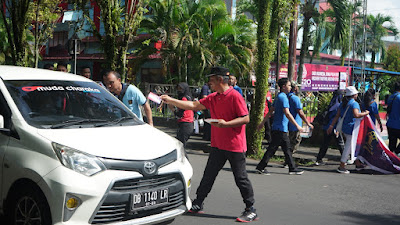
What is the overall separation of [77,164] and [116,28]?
8.65 m

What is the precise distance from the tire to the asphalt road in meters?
1.85

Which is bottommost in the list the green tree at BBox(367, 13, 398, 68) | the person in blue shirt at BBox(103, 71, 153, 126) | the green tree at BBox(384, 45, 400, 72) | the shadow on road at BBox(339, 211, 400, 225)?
the shadow on road at BBox(339, 211, 400, 225)

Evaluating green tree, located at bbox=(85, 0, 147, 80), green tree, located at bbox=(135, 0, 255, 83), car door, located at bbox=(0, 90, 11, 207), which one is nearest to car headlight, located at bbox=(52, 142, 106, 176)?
car door, located at bbox=(0, 90, 11, 207)

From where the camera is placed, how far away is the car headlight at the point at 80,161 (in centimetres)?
423

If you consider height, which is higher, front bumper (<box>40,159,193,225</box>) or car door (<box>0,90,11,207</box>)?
car door (<box>0,90,11,207</box>)

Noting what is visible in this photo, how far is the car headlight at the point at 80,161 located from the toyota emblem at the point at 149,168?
38 cm

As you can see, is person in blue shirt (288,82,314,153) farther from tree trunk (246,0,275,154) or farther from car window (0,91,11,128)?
car window (0,91,11,128)

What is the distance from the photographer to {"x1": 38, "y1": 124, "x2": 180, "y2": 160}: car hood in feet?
14.3

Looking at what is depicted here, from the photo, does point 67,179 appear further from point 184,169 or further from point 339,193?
point 339,193

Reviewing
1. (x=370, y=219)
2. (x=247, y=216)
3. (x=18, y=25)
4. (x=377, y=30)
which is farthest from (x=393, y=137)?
(x=377, y=30)

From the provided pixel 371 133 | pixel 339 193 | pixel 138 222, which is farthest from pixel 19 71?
pixel 371 133

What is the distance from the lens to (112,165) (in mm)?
4285

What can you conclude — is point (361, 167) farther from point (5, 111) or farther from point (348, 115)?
point (5, 111)

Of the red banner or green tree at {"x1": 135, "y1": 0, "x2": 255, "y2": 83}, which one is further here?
the red banner
